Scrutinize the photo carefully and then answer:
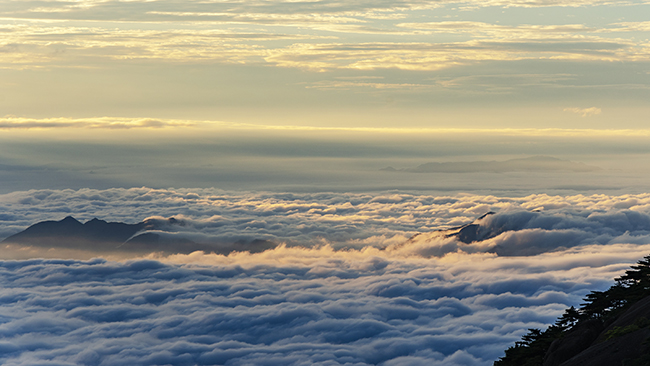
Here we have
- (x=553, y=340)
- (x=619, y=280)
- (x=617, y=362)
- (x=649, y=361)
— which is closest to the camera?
(x=649, y=361)

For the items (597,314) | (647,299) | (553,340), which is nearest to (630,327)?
(647,299)

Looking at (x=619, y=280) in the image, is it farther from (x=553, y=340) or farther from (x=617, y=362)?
(x=617, y=362)

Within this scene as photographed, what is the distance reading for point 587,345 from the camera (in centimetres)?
6372

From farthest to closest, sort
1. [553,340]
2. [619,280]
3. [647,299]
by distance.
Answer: [619,280] → [553,340] → [647,299]

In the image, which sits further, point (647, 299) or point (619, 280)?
point (619, 280)

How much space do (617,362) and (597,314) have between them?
28.4 m

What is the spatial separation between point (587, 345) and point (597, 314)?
57.3 ft

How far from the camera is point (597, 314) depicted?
78875 mm

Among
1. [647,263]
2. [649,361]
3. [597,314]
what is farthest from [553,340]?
[649,361]

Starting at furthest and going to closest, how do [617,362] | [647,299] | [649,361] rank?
1. [647,299]
2. [617,362]
3. [649,361]

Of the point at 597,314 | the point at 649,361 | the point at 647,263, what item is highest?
the point at 647,263

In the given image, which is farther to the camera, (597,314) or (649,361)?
(597,314)

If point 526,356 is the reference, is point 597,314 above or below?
above

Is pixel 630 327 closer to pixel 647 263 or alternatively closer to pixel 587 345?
pixel 587 345
